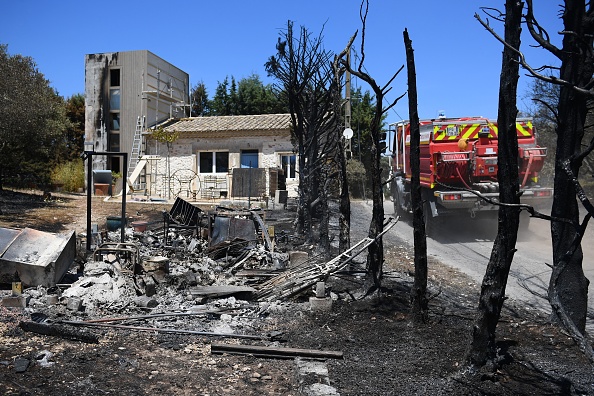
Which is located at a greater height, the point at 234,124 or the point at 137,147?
the point at 234,124

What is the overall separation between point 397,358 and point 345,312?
1.59m

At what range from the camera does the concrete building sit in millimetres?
31547

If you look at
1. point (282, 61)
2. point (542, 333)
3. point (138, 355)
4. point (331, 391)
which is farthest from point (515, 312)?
point (282, 61)

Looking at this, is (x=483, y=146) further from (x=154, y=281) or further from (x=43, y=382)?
(x=43, y=382)

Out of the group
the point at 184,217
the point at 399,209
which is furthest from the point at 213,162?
the point at 184,217

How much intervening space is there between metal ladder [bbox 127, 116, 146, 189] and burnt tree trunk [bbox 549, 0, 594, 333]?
26.1 meters

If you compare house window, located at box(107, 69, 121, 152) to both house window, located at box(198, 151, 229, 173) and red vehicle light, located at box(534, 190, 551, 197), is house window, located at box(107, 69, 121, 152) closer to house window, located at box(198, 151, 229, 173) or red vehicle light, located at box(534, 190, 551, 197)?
house window, located at box(198, 151, 229, 173)

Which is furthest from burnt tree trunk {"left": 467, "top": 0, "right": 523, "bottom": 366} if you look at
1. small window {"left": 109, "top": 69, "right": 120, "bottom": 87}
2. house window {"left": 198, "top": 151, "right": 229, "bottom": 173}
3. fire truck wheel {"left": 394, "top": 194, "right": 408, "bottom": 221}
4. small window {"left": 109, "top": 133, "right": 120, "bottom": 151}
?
small window {"left": 109, "top": 69, "right": 120, "bottom": 87}

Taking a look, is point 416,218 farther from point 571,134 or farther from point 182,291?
point 182,291

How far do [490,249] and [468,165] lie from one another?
7.34 feet

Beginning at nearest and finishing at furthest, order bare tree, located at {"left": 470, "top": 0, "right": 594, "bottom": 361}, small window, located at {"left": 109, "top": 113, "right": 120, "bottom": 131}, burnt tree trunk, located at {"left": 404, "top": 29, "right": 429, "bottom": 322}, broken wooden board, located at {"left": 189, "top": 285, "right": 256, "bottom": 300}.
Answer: bare tree, located at {"left": 470, "top": 0, "right": 594, "bottom": 361}
burnt tree trunk, located at {"left": 404, "top": 29, "right": 429, "bottom": 322}
broken wooden board, located at {"left": 189, "top": 285, "right": 256, "bottom": 300}
small window, located at {"left": 109, "top": 113, "right": 120, "bottom": 131}

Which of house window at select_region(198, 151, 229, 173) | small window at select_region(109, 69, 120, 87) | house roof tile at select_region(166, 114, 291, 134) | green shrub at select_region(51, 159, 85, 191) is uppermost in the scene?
small window at select_region(109, 69, 120, 87)

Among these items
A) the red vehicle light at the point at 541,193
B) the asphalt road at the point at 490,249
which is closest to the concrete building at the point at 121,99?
the asphalt road at the point at 490,249

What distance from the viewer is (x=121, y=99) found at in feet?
105
